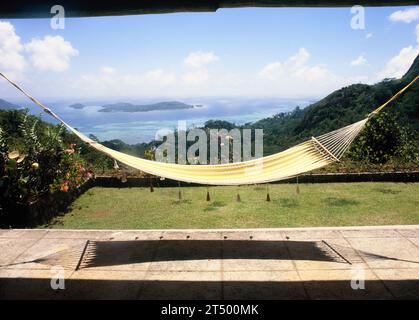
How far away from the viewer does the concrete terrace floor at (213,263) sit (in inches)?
108

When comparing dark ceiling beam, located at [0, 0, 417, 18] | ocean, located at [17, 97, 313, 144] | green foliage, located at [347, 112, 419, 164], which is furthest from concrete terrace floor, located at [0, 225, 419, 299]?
ocean, located at [17, 97, 313, 144]

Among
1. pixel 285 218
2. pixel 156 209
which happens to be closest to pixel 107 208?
pixel 156 209

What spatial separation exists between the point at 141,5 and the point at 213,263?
2206 mm

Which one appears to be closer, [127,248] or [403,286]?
[403,286]

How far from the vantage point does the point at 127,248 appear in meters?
3.56

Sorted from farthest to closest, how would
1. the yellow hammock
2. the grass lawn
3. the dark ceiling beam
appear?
the grass lawn → the yellow hammock → the dark ceiling beam

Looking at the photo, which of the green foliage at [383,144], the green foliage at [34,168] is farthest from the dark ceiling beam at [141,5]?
the green foliage at [383,144]

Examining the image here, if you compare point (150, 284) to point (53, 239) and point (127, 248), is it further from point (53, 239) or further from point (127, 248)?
point (53, 239)

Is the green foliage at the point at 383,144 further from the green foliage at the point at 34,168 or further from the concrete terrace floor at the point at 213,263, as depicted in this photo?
the green foliage at the point at 34,168

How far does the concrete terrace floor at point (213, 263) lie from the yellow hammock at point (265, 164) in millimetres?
717

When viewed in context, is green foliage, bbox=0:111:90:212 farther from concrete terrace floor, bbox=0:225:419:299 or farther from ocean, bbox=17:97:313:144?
ocean, bbox=17:97:313:144

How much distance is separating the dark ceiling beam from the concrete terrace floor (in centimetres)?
207

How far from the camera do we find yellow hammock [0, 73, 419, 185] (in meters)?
3.30
